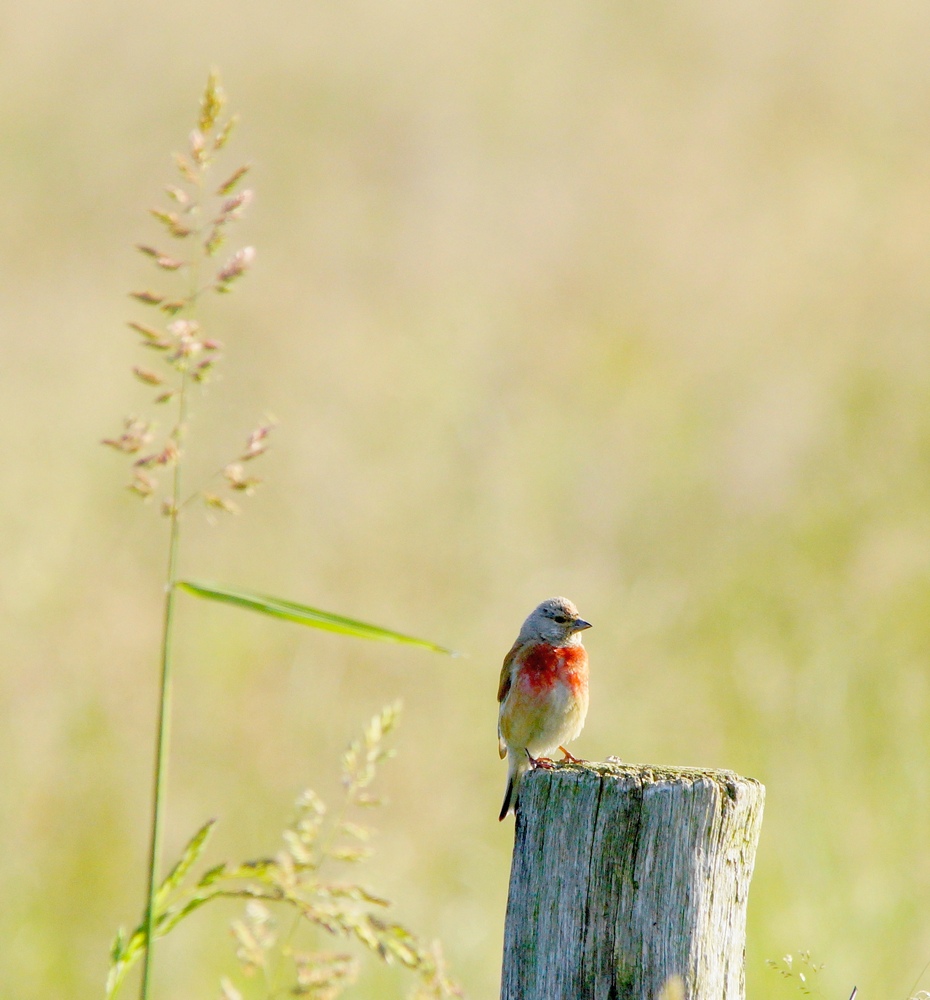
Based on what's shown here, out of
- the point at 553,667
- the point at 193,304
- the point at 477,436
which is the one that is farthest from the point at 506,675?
the point at 477,436

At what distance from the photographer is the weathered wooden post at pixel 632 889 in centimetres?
233

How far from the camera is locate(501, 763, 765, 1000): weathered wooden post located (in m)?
2.33

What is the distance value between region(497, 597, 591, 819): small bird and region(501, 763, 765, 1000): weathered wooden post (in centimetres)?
172

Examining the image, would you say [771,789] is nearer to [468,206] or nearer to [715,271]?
[715,271]

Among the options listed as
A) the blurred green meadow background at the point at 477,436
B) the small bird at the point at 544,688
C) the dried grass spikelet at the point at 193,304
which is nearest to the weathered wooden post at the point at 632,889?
the dried grass spikelet at the point at 193,304

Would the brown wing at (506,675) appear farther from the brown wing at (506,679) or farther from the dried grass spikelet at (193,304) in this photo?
the dried grass spikelet at (193,304)

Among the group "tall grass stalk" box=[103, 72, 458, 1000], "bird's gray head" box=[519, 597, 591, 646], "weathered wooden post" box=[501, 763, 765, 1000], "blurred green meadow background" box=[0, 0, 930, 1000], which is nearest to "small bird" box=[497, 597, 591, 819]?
"bird's gray head" box=[519, 597, 591, 646]

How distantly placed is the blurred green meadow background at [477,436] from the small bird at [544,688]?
51.0 inches

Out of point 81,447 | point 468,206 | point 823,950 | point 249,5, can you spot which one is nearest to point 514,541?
point 81,447

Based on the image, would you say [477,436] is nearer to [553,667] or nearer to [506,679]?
[506,679]

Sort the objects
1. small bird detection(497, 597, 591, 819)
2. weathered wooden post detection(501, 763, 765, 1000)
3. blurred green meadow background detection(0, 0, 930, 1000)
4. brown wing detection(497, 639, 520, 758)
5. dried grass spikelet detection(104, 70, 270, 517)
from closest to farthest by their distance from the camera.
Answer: weathered wooden post detection(501, 763, 765, 1000) < dried grass spikelet detection(104, 70, 270, 517) < small bird detection(497, 597, 591, 819) < brown wing detection(497, 639, 520, 758) < blurred green meadow background detection(0, 0, 930, 1000)

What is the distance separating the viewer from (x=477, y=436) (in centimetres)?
889

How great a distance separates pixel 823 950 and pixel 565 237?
26.3ft

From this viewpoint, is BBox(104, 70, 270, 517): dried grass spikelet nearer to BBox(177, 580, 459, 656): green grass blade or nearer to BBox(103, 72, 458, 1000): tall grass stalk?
BBox(103, 72, 458, 1000): tall grass stalk
